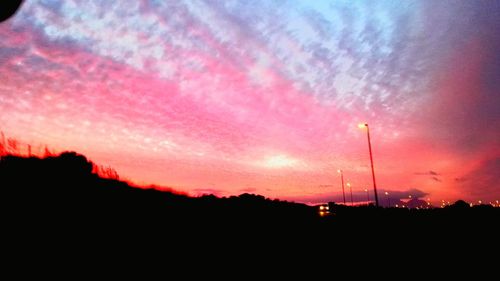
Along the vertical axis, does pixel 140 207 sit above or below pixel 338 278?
above

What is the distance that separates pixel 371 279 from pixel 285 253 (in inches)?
132

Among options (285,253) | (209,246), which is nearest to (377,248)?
(285,253)

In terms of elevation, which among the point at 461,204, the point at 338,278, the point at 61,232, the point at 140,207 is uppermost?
the point at 461,204

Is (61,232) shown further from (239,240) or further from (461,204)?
(461,204)

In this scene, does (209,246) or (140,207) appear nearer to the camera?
(209,246)

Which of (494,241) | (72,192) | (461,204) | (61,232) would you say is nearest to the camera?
(61,232)

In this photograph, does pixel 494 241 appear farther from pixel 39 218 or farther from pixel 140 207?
pixel 39 218

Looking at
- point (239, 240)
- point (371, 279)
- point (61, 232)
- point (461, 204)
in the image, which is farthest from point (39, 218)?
point (461, 204)

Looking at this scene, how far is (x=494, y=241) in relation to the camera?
1241cm

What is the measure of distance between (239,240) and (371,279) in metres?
4.97

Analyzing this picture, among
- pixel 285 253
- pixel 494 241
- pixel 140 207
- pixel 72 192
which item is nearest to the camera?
pixel 72 192

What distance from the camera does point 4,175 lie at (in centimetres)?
775

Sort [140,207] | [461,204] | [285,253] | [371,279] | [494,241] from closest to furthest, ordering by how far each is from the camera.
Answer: [371,279] < [285,253] < [140,207] < [494,241] < [461,204]

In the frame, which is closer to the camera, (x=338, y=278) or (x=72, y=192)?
(x=338, y=278)
